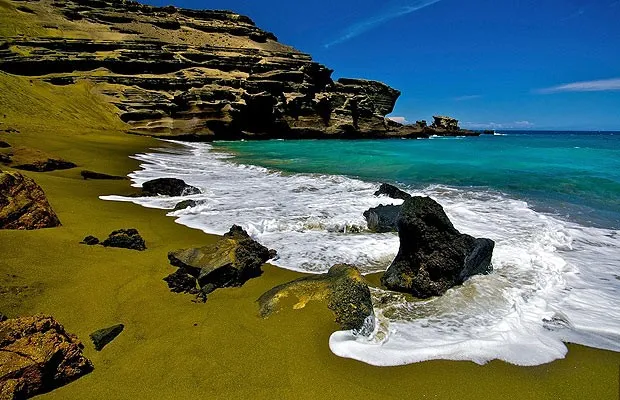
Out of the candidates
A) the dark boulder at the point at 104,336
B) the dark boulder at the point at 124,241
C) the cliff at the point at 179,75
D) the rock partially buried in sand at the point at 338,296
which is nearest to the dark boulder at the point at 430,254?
the rock partially buried in sand at the point at 338,296

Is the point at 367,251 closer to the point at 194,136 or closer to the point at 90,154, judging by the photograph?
the point at 90,154

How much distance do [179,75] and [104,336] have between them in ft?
196

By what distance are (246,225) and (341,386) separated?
5.25 metres

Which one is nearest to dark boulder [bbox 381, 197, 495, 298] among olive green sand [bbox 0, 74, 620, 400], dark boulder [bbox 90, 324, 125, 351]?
olive green sand [bbox 0, 74, 620, 400]

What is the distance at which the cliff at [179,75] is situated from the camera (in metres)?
46.5

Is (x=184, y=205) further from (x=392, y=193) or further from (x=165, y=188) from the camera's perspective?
(x=392, y=193)

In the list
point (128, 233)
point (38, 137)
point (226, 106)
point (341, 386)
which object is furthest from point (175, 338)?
point (226, 106)

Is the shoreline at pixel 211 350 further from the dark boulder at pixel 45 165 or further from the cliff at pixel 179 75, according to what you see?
the cliff at pixel 179 75

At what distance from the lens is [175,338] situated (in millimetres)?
3607

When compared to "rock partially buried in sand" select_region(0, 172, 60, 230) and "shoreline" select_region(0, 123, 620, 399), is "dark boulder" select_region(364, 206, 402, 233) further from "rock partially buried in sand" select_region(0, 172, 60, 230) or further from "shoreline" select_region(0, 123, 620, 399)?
"rock partially buried in sand" select_region(0, 172, 60, 230)

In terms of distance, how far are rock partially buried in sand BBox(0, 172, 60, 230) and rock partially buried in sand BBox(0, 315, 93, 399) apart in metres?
3.32

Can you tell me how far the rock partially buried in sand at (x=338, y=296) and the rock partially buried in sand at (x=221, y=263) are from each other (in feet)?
2.38

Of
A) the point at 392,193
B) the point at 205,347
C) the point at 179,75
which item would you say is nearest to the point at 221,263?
the point at 205,347

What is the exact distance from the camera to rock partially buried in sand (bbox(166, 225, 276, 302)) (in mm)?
4844
